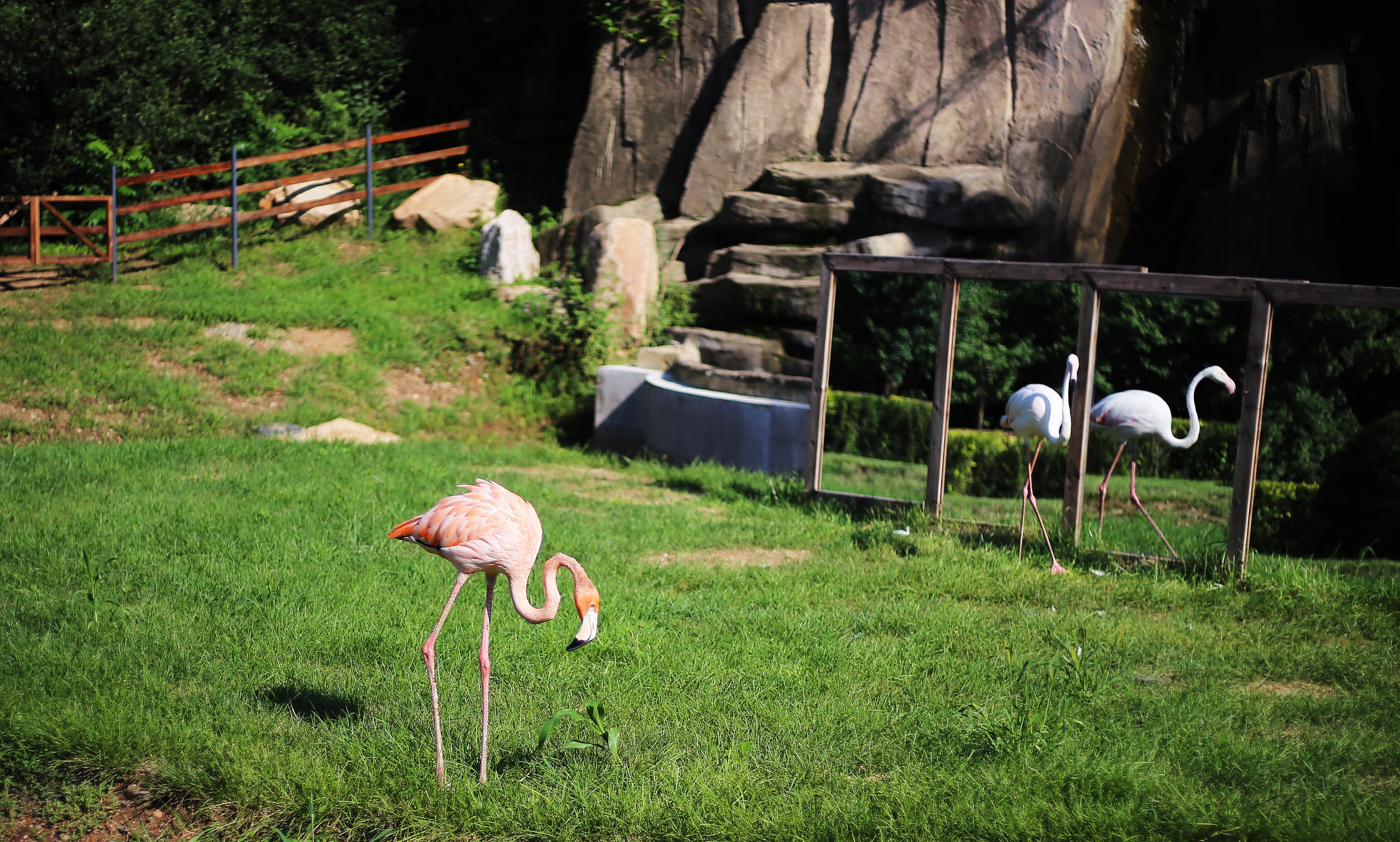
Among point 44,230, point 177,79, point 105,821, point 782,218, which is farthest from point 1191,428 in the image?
point 177,79

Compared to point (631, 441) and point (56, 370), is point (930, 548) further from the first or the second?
point (56, 370)

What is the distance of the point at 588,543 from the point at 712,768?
3.17 meters

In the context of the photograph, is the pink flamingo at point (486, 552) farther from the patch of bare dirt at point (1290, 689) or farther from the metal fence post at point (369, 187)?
the metal fence post at point (369, 187)

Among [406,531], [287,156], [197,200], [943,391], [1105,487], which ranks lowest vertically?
[1105,487]

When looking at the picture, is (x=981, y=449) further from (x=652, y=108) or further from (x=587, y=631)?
(x=652, y=108)

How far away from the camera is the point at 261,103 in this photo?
1694 cm

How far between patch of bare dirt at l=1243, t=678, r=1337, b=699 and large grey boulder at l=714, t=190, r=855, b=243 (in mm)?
8601

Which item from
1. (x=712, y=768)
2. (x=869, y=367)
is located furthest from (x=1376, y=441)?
(x=712, y=768)

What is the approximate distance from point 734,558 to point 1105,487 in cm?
266

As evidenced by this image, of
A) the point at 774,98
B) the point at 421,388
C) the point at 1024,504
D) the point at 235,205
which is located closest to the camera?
the point at 1024,504

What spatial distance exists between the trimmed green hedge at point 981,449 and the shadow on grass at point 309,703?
495 cm

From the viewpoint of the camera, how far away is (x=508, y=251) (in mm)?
13938

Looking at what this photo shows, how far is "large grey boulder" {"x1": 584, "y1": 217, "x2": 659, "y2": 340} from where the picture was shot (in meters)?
12.6

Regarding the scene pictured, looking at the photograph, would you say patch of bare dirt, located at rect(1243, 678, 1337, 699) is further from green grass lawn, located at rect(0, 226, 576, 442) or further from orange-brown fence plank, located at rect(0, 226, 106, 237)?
orange-brown fence plank, located at rect(0, 226, 106, 237)
